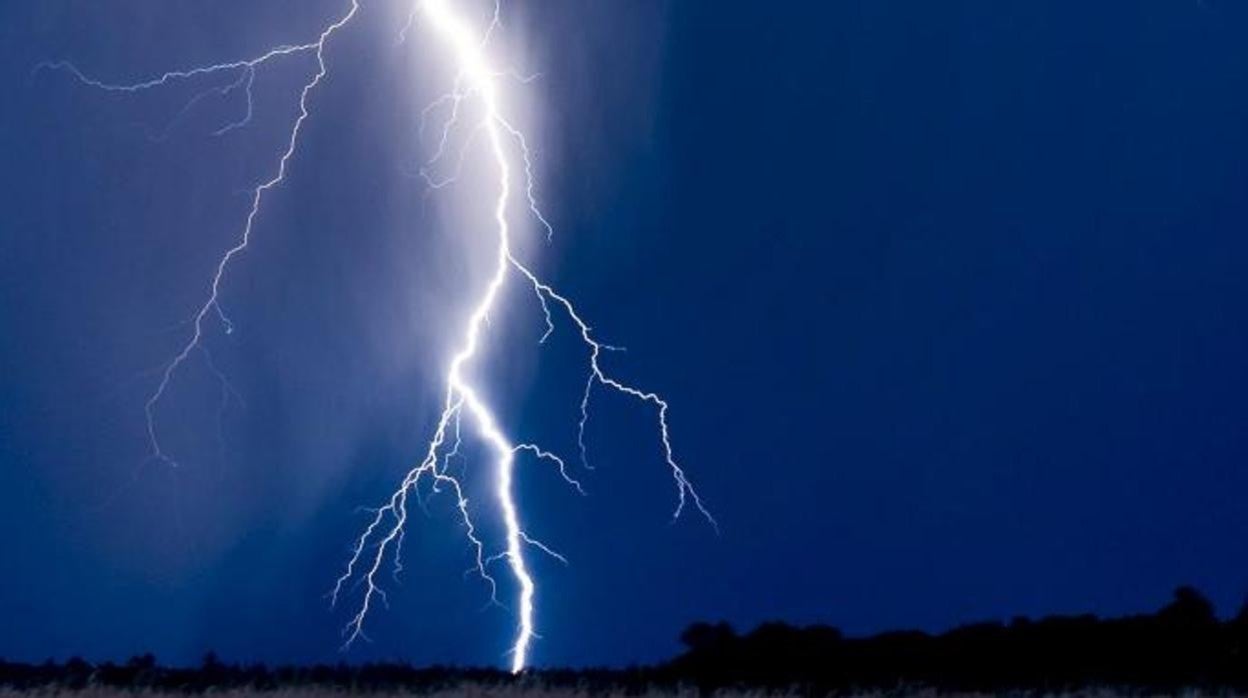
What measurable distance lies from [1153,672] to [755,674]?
291 centimetres

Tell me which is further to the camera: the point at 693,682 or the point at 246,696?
the point at 693,682

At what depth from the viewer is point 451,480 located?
50.8ft

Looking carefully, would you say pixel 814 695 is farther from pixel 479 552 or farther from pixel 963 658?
pixel 479 552

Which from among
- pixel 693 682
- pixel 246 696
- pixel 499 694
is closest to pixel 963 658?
pixel 693 682

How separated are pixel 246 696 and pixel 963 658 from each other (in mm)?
6152

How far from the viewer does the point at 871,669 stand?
38.2 ft

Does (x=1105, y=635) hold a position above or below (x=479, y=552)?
below

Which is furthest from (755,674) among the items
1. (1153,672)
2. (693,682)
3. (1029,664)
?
(1153,672)

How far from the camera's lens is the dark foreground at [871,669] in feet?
31.8

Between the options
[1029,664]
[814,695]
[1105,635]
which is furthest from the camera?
[1105,635]

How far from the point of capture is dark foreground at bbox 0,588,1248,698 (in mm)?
9688

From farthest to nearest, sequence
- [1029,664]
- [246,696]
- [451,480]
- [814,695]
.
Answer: [451,480], [1029,664], [814,695], [246,696]

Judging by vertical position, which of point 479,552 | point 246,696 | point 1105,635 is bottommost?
point 246,696

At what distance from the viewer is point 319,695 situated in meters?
8.02
